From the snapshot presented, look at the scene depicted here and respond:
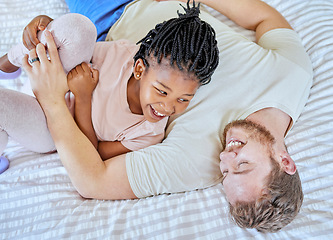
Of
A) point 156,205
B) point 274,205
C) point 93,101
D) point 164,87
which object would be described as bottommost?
point 156,205

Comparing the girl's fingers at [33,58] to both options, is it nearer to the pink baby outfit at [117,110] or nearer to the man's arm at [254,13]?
the pink baby outfit at [117,110]

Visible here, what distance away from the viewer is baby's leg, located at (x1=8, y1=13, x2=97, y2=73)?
1.02 metres

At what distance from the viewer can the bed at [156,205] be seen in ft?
3.20

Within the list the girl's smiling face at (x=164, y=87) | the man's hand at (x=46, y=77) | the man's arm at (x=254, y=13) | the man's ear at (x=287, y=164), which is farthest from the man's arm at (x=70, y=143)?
the man's arm at (x=254, y=13)

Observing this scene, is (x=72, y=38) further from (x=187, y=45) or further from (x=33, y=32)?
(x=187, y=45)

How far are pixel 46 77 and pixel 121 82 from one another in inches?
9.5

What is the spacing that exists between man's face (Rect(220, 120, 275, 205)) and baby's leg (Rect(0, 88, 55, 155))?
23.1 inches

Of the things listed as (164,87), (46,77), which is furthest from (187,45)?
(46,77)

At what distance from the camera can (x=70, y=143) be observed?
1.04m

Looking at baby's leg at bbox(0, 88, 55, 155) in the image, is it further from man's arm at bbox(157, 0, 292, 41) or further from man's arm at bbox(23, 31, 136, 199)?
man's arm at bbox(157, 0, 292, 41)

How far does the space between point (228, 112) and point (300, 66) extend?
13.2 inches

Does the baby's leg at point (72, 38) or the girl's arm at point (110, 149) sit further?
the girl's arm at point (110, 149)

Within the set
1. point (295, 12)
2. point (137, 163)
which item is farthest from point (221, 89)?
point (295, 12)

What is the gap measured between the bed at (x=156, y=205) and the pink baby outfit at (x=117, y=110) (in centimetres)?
20
